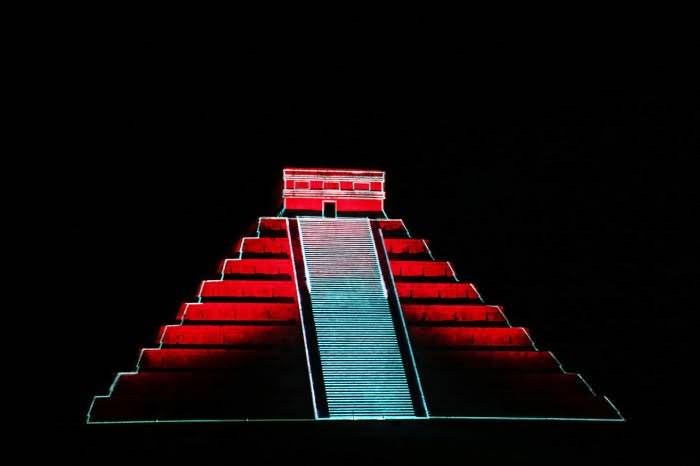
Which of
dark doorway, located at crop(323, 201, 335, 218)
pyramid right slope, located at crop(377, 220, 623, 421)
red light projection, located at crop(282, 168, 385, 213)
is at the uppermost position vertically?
red light projection, located at crop(282, 168, 385, 213)

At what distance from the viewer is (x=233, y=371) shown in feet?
70.0

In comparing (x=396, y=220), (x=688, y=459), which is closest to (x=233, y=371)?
(x=396, y=220)

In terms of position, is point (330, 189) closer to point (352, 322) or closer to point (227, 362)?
point (352, 322)

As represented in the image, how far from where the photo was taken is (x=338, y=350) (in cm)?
2223

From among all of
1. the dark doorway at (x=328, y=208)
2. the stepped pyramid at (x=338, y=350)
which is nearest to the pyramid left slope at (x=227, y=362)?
the stepped pyramid at (x=338, y=350)

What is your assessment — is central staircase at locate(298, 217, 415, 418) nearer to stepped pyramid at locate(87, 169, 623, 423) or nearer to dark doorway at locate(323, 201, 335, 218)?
stepped pyramid at locate(87, 169, 623, 423)

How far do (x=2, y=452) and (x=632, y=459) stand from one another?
1021 centimetres

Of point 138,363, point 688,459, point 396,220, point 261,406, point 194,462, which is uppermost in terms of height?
point 396,220

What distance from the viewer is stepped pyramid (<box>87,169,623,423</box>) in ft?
68.5

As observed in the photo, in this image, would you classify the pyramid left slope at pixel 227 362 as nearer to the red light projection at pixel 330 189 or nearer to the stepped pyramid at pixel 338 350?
the stepped pyramid at pixel 338 350

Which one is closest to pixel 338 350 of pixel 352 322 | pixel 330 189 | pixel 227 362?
pixel 352 322

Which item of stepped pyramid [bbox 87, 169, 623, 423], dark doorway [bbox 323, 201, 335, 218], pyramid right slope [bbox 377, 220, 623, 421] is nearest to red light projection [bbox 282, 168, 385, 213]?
dark doorway [bbox 323, 201, 335, 218]

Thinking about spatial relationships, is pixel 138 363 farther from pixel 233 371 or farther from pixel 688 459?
pixel 688 459

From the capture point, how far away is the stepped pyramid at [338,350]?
68.5ft
